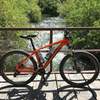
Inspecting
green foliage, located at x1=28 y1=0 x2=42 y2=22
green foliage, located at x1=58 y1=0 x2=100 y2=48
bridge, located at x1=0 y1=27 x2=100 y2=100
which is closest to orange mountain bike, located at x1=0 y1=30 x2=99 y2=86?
bridge, located at x1=0 y1=27 x2=100 y2=100

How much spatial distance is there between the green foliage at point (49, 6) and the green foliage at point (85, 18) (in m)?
22.8

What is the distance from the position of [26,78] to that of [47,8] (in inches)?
2228

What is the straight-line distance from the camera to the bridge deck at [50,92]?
6.15m

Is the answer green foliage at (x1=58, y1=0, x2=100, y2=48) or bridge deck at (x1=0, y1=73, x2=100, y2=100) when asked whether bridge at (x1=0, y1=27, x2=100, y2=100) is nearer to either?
bridge deck at (x1=0, y1=73, x2=100, y2=100)

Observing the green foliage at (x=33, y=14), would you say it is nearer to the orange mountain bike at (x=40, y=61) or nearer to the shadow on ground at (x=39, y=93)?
the orange mountain bike at (x=40, y=61)

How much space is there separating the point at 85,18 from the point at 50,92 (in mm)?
27953

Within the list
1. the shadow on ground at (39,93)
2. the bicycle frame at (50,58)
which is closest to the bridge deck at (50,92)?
the shadow on ground at (39,93)

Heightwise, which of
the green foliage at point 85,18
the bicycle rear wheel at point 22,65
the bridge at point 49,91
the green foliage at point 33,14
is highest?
the bicycle rear wheel at point 22,65

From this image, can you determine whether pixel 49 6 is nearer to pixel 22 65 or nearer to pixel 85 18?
pixel 85 18

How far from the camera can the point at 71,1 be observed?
127 feet

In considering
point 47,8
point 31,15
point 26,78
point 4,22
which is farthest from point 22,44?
point 47,8

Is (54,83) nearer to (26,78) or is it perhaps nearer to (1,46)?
(26,78)

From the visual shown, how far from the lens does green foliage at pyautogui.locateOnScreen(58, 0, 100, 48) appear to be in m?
30.2

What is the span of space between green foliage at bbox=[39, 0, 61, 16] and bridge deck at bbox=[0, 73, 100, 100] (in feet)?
173
